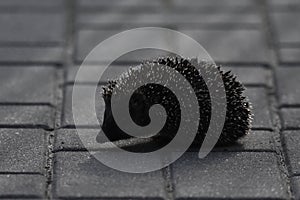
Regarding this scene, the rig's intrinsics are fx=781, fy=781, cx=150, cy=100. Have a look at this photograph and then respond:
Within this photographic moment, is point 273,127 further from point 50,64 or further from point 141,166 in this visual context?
point 50,64

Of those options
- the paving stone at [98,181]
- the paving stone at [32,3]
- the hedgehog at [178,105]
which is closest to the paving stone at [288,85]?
the hedgehog at [178,105]

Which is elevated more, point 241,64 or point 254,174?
point 241,64

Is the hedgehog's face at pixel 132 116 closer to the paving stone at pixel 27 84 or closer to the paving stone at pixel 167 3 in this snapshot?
the paving stone at pixel 27 84

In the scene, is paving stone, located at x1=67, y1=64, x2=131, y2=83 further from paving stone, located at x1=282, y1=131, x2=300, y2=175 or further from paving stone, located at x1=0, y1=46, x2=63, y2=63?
paving stone, located at x1=282, y1=131, x2=300, y2=175

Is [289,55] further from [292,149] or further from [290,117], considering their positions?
[292,149]

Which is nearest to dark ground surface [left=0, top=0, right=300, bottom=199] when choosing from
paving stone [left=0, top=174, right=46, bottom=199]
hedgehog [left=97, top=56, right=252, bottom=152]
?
paving stone [left=0, top=174, right=46, bottom=199]

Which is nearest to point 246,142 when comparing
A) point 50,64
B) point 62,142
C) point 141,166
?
point 141,166
